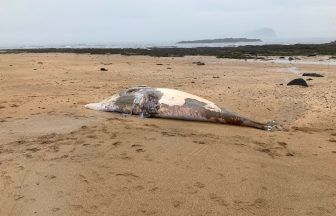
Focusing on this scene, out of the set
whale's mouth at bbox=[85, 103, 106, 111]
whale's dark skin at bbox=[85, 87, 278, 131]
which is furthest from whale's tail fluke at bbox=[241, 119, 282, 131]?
whale's mouth at bbox=[85, 103, 106, 111]

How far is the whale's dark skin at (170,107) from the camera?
7715 millimetres

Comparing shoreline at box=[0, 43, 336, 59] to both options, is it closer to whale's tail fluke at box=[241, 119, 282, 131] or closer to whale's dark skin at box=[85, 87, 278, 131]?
whale's dark skin at box=[85, 87, 278, 131]

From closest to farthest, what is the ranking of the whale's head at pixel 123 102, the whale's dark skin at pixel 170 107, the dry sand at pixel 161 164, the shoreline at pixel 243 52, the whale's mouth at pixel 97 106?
the dry sand at pixel 161 164 → the whale's dark skin at pixel 170 107 → the whale's head at pixel 123 102 → the whale's mouth at pixel 97 106 → the shoreline at pixel 243 52

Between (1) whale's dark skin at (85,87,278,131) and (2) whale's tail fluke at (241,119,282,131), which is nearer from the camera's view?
(2) whale's tail fluke at (241,119,282,131)

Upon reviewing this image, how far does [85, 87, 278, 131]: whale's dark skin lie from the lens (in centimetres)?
771

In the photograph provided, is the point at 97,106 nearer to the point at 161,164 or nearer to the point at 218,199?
the point at 161,164

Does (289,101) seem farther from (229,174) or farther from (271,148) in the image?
(229,174)

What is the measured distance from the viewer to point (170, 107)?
319 inches

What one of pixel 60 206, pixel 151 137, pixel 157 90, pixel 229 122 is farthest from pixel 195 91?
pixel 60 206

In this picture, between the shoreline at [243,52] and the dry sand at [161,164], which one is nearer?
the dry sand at [161,164]

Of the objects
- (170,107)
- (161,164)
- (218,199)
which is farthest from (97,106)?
(218,199)

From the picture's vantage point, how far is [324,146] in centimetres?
633

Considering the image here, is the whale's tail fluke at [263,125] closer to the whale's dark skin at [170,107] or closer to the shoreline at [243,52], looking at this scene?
the whale's dark skin at [170,107]

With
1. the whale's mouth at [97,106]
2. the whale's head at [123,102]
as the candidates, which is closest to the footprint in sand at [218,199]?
the whale's head at [123,102]
